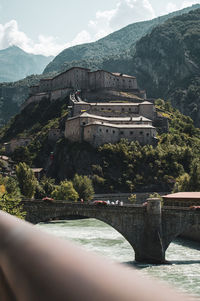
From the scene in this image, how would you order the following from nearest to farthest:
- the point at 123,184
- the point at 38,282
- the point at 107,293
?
the point at 107,293, the point at 38,282, the point at 123,184

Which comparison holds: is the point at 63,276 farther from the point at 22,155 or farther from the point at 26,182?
the point at 22,155

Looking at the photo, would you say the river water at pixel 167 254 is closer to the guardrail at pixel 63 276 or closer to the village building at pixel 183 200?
the village building at pixel 183 200

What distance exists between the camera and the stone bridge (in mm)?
39281

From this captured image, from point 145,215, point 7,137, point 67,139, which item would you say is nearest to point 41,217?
point 145,215

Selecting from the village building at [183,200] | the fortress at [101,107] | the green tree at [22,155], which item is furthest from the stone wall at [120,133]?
the village building at [183,200]

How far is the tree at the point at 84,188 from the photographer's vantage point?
274 ft

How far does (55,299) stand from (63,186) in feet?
263

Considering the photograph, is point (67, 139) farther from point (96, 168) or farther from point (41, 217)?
point (41, 217)

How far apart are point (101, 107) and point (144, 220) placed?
3021 inches

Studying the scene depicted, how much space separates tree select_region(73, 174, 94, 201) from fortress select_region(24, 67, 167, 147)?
15.3 metres

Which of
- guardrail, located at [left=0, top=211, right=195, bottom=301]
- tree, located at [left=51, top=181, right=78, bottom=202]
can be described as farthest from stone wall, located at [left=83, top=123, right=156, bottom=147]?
guardrail, located at [left=0, top=211, right=195, bottom=301]

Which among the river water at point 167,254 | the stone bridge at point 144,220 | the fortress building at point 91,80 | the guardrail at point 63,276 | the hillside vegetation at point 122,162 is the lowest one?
the river water at point 167,254

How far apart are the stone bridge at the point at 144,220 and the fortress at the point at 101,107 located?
2181 inches

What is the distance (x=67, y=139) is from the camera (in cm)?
10338
